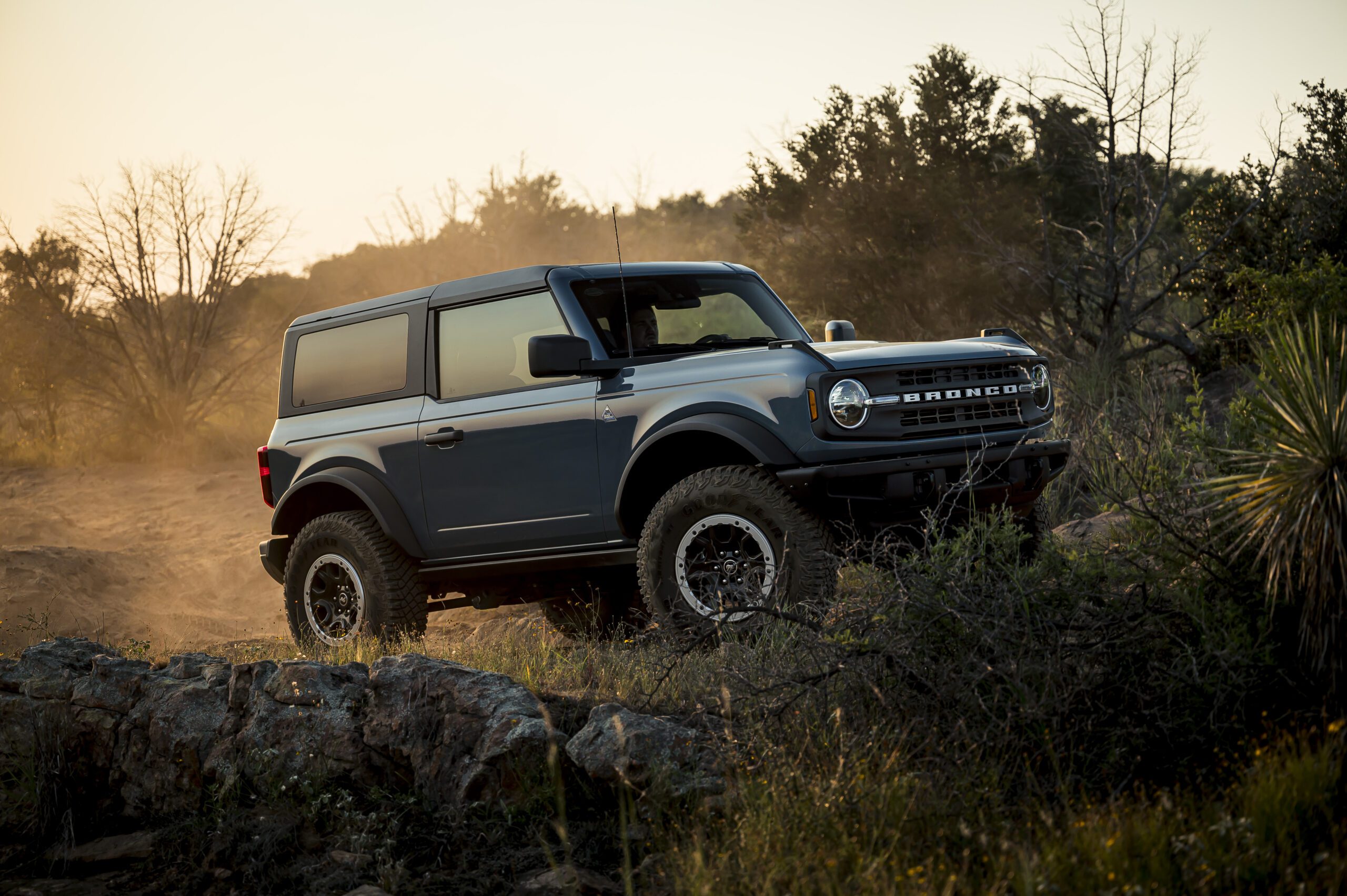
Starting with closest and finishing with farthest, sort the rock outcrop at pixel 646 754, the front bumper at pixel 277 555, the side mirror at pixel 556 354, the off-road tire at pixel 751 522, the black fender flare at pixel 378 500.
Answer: the rock outcrop at pixel 646 754 < the off-road tire at pixel 751 522 < the side mirror at pixel 556 354 < the black fender flare at pixel 378 500 < the front bumper at pixel 277 555

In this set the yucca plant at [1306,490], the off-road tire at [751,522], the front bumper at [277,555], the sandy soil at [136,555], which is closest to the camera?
the yucca plant at [1306,490]

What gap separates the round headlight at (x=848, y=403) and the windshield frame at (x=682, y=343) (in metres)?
0.63

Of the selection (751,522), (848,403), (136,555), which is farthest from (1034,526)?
(136,555)

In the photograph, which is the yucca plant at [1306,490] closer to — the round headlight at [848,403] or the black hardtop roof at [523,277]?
the round headlight at [848,403]

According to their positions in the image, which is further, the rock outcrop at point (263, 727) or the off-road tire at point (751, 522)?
the off-road tire at point (751, 522)

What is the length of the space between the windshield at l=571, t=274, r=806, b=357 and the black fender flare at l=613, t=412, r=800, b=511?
735mm

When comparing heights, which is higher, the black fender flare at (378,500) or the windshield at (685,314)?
the windshield at (685,314)

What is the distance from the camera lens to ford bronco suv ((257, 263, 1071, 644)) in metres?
5.50

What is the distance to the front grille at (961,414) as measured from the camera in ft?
18.5

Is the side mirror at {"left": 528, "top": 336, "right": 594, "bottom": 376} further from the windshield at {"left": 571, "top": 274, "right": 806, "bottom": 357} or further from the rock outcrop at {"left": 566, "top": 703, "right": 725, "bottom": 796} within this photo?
the rock outcrop at {"left": 566, "top": 703, "right": 725, "bottom": 796}

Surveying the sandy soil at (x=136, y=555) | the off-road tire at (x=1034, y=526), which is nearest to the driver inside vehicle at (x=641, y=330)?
the off-road tire at (x=1034, y=526)

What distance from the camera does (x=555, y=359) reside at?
19.5 ft

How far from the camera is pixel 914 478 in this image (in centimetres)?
542

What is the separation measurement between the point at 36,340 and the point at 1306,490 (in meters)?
19.7
